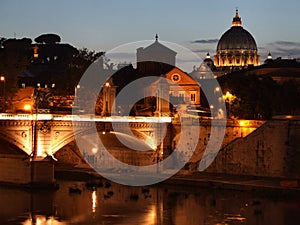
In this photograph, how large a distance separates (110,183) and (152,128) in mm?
4042

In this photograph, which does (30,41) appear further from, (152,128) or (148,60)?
(152,128)

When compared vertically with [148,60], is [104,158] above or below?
below

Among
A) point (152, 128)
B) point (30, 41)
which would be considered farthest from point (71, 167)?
point (30, 41)

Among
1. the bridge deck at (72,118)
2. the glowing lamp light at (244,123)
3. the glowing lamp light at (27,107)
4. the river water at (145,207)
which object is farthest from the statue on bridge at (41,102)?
the glowing lamp light at (27,107)

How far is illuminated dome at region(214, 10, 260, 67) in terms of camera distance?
125 metres

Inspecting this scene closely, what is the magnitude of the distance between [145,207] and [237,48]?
8712 centimetres

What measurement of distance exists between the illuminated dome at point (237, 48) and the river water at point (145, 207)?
267 ft

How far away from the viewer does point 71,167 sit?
5306 cm

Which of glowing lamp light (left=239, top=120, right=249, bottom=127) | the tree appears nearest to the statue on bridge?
glowing lamp light (left=239, top=120, right=249, bottom=127)

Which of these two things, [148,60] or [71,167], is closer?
[71,167]

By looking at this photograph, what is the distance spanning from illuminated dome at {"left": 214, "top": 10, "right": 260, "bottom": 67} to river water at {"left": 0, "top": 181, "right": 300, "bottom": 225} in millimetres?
81249

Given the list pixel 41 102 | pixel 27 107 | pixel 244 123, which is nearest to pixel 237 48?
pixel 27 107

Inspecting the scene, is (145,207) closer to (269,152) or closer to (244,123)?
(269,152)

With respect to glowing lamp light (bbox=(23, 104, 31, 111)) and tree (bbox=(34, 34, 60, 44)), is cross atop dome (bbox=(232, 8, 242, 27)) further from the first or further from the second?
glowing lamp light (bbox=(23, 104, 31, 111))
